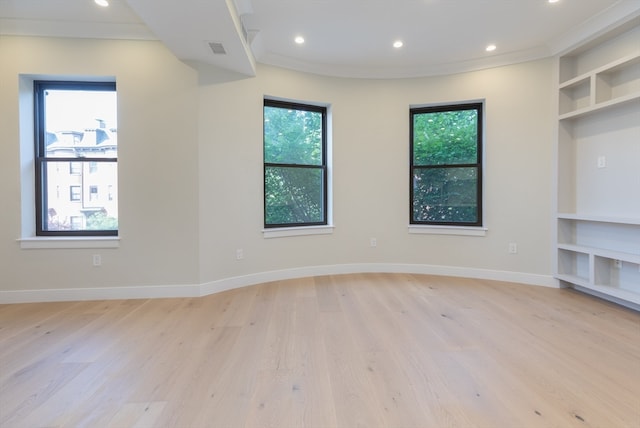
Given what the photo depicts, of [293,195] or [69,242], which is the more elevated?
[293,195]

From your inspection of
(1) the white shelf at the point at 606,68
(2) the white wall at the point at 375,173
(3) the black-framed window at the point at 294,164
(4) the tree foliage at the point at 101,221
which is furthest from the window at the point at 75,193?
(1) the white shelf at the point at 606,68

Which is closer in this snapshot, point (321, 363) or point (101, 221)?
point (321, 363)

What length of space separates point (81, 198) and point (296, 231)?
237cm

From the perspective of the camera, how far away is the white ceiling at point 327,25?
2.57 meters

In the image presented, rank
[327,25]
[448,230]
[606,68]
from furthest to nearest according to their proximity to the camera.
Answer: [448,230] < [327,25] < [606,68]

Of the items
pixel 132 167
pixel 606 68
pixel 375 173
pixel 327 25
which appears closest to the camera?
pixel 606 68

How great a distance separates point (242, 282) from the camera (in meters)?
3.52

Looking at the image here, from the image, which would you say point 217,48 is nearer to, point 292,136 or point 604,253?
point 292,136

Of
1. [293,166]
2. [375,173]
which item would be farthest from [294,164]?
[375,173]

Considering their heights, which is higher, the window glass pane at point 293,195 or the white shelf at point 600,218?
the window glass pane at point 293,195

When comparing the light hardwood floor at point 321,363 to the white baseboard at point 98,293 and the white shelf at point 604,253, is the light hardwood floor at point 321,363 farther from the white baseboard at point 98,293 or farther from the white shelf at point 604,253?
the white shelf at point 604,253

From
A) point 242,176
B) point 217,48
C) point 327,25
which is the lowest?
point 242,176

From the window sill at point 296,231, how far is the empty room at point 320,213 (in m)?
0.03

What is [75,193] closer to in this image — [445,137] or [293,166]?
[293,166]
